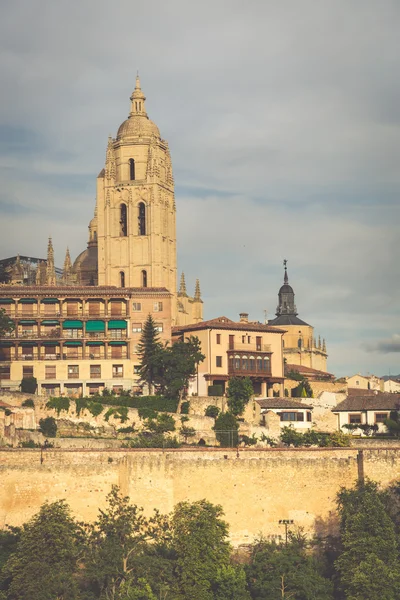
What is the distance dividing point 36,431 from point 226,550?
18.9 m

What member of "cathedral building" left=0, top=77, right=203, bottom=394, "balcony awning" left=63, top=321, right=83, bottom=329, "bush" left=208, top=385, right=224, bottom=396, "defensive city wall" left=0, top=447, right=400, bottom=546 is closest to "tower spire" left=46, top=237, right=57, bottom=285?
"cathedral building" left=0, top=77, right=203, bottom=394

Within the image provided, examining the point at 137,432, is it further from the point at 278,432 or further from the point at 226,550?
the point at 226,550

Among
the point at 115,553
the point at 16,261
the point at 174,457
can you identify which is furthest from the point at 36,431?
the point at 16,261

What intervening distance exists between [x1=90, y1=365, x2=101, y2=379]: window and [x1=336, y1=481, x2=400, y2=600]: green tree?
32079 millimetres

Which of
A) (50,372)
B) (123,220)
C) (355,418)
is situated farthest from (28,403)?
(123,220)

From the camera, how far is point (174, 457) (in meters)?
58.4

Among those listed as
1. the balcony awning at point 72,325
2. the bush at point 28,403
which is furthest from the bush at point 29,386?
the bush at point 28,403

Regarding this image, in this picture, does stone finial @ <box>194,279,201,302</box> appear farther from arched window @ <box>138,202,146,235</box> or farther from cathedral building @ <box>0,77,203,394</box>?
arched window @ <box>138,202,146,235</box>

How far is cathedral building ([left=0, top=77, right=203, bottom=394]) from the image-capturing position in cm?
8556

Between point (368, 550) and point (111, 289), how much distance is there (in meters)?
39.3

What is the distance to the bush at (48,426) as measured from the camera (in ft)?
227

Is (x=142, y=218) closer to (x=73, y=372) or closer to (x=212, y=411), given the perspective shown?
(x=73, y=372)

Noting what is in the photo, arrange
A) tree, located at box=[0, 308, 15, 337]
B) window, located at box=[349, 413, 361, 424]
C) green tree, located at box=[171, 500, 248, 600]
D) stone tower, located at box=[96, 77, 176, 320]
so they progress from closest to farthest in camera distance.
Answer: green tree, located at box=[171, 500, 248, 600] → window, located at box=[349, 413, 361, 424] → tree, located at box=[0, 308, 15, 337] → stone tower, located at box=[96, 77, 176, 320]

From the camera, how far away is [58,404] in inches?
2933
